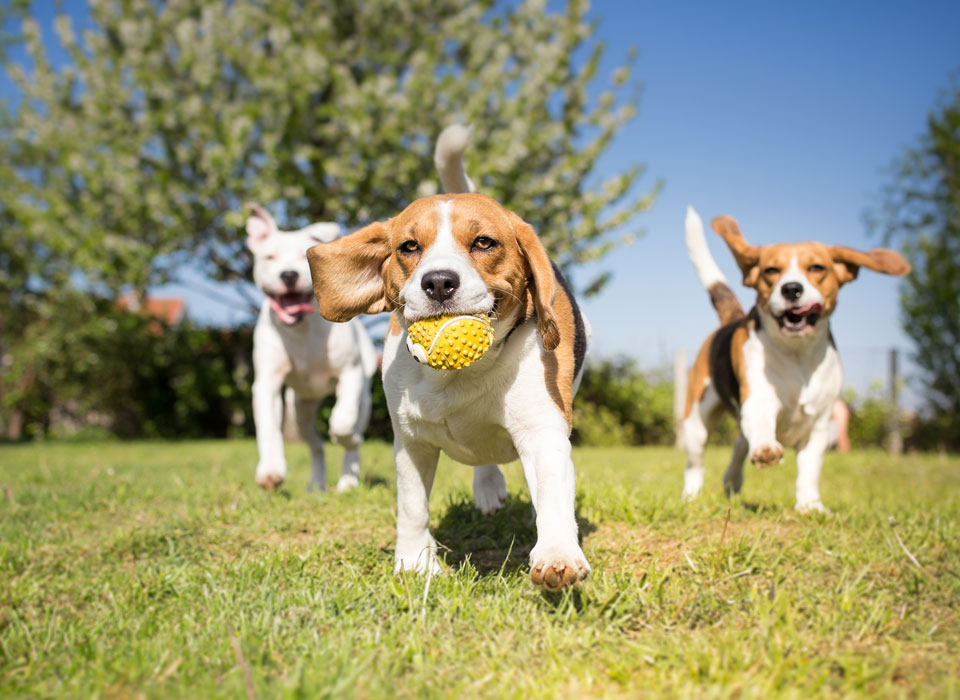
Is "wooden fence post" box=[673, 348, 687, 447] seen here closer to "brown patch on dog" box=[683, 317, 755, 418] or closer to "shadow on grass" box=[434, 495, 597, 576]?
"brown patch on dog" box=[683, 317, 755, 418]

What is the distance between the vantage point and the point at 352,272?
123 inches

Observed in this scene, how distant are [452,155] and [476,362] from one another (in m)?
1.45

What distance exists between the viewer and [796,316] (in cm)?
463

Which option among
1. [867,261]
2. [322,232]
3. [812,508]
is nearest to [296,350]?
[322,232]

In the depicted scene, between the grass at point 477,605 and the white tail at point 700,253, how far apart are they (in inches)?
91.0

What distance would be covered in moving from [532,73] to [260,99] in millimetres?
5258

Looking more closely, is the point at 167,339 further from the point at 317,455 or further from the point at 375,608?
the point at 375,608

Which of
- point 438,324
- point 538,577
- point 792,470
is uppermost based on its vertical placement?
point 438,324

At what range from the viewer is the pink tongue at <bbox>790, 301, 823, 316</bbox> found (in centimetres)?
454

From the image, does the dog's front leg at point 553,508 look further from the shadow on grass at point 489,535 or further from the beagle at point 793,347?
the beagle at point 793,347

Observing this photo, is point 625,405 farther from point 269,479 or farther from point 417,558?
point 417,558

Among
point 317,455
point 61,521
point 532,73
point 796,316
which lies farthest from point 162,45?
point 796,316

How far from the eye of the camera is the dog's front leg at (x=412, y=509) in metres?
3.11

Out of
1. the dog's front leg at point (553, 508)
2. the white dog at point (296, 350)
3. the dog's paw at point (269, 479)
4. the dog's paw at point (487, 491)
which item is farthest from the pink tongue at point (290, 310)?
the dog's front leg at point (553, 508)
